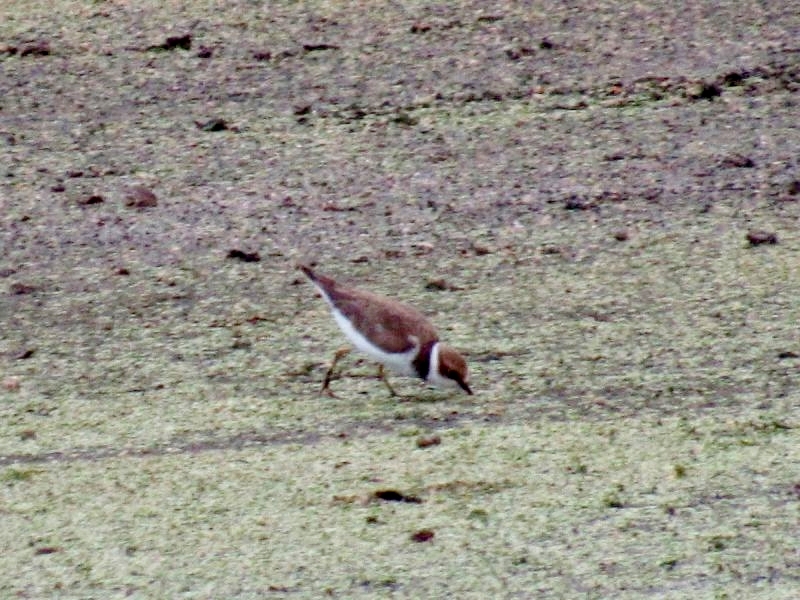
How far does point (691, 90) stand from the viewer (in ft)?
27.1

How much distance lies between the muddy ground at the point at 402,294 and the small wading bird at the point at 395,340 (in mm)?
112

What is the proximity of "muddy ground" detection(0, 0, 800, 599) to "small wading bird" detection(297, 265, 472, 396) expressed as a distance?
11cm

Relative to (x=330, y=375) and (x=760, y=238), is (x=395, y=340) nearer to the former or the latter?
(x=330, y=375)

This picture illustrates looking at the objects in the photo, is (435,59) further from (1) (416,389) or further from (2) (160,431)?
(2) (160,431)

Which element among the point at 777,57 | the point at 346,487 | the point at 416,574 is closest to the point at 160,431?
the point at 346,487

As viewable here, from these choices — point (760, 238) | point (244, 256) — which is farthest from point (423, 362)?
point (760, 238)

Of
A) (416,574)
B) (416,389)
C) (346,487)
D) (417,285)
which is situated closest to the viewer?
(416,574)

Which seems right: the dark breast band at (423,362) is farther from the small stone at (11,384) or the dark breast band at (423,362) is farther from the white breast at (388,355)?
the small stone at (11,384)

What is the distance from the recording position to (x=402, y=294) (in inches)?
249

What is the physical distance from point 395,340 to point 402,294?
109 cm

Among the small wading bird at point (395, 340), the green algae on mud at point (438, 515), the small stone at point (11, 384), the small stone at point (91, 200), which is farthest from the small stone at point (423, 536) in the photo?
the small stone at point (91, 200)

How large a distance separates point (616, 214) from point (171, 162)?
1910mm

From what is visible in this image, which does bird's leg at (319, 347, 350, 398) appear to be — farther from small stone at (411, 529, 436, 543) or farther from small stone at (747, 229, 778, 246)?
small stone at (747, 229, 778, 246)

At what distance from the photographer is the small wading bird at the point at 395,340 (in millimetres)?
5219
